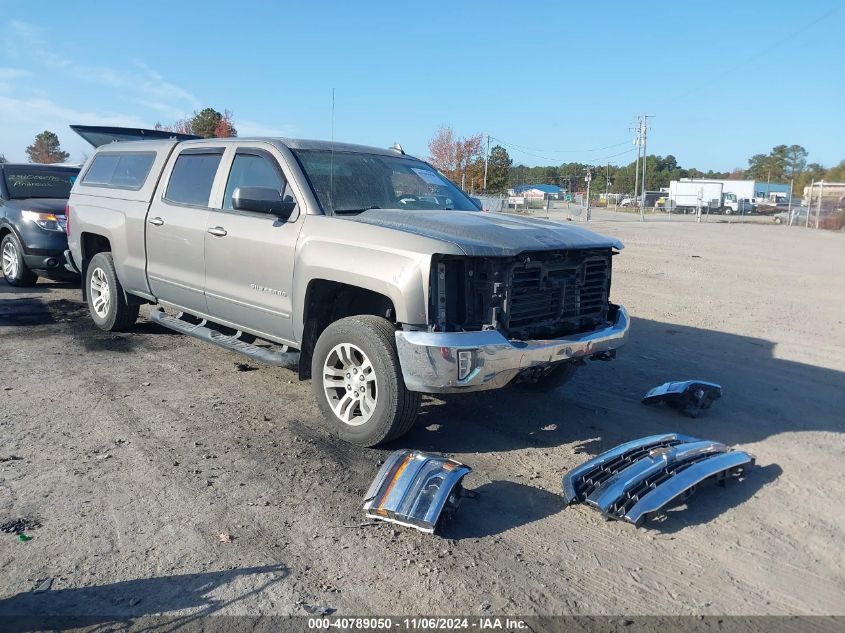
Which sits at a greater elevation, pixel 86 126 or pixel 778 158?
pixel 778 158

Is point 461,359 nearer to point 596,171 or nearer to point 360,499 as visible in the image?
point 360,499

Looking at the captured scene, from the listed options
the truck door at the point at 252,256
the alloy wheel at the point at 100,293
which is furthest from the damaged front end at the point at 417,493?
the alloy wheel at the point at 100,293

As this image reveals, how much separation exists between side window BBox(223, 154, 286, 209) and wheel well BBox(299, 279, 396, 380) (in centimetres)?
93

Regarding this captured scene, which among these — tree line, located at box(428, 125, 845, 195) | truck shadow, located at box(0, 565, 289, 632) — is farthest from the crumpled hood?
tree line, located at box(428, 125, 845, 195)

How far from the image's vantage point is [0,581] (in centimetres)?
302

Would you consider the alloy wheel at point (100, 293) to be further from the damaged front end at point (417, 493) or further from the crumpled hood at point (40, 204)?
the damaged front end at point (417, 493)

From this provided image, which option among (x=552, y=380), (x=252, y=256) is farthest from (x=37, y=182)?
(x=552, y=380)

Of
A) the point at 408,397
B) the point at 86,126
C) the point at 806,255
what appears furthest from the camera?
the point at 806,255

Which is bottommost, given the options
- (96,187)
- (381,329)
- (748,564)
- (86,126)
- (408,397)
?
(748,564)

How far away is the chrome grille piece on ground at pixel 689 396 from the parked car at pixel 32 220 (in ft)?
27.3

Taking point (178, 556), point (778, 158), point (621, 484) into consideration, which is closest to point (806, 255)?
point (621, 484)

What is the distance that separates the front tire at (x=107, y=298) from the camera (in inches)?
285

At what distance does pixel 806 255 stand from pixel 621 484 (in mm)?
18281

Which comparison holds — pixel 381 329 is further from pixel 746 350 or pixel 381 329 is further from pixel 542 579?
A: pixel 746 350
